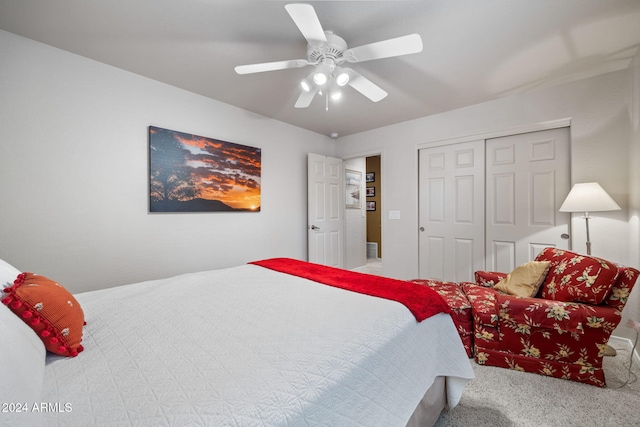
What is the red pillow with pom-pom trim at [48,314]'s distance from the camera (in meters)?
0.89

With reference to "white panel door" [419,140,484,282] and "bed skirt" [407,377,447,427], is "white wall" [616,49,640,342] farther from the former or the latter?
"bed skirt" [407,377,447,427]

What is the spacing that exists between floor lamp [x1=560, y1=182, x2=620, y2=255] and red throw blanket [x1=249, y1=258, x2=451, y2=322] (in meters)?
1.79

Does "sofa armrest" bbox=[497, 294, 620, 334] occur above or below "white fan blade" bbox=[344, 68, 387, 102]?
below

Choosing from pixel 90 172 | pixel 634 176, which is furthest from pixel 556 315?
pixel 90 172

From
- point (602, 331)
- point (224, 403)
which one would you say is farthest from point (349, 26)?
point (602, 331)

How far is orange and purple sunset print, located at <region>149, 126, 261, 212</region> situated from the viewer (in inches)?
105

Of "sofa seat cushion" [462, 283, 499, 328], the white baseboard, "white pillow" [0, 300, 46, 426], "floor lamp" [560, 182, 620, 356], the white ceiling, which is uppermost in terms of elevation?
the white ceiling

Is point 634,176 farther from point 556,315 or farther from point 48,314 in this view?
point 48,314

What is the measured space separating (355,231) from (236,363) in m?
4.55

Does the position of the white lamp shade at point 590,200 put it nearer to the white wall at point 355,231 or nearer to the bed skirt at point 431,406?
the bed skirt at point 431,406

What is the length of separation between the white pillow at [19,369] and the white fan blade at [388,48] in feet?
6.20

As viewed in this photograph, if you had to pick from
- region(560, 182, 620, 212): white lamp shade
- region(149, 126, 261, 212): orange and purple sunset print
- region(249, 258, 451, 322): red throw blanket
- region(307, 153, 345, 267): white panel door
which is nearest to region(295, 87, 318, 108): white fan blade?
region(149, 126, 261, 212): orange and purple sunset print

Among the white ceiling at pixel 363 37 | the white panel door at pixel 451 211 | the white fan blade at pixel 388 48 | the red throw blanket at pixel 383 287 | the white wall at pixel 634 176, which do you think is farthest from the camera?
the white panel door at pixel 451 211

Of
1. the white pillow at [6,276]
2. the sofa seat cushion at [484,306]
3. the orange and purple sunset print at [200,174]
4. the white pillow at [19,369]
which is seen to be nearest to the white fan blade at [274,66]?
the orange and purple sunset print at [200,174]
